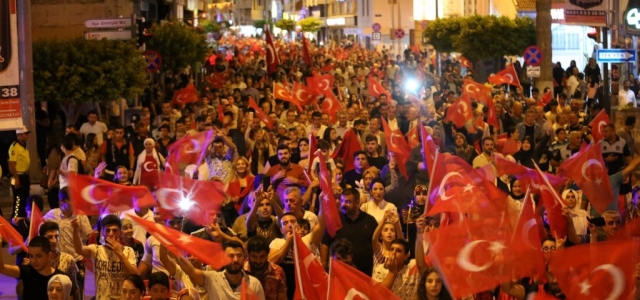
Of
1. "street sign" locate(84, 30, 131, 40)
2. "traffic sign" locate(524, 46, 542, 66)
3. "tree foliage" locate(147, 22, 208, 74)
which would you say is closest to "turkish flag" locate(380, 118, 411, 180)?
"street sign" locate(84, 30, 131, 40)

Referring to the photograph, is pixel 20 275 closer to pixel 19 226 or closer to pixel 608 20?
pixel 19 226

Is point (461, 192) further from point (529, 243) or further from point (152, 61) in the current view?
point (152, 61)

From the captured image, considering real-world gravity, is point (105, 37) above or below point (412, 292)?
above

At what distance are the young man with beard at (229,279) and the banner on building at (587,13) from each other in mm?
18800

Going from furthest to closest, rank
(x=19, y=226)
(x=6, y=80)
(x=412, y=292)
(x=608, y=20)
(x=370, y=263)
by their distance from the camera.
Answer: (x=608, y=20) → (x=6, y=80) → (x=19, y=226) → (x=370, y=263) → (x=412, y=292)

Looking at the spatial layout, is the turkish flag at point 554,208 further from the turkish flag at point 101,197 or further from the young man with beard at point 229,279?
the turkish flag at point 101,197

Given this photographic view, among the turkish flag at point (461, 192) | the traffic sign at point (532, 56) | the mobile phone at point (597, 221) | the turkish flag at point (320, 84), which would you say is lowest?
the mobile phone at point (597, 221)

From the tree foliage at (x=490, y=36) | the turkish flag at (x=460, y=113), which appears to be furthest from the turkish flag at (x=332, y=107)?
the tree foliage at (x=490, y=36)

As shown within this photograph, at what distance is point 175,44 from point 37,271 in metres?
24.4

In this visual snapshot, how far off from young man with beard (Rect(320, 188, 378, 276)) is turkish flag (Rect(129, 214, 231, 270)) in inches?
56.0

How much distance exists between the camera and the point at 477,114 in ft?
66.5

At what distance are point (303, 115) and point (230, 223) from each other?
6.33 m

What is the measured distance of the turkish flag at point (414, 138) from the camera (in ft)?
53.0

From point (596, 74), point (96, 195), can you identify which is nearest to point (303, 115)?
point (96, 195)
